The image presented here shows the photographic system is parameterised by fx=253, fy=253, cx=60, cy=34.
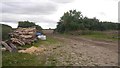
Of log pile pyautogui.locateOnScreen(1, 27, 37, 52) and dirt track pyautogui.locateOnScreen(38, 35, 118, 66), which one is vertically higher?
log pile pyautogui.locateOnScreen(1, 27, 37, 52)

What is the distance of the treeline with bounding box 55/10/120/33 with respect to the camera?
5266 centimetres

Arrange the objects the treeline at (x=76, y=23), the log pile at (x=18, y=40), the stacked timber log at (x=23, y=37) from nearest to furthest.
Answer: the log pile at (x=18, y=40) < the stacked timber log at (x=23, y=37) < the treeline at (x=76, y=23)

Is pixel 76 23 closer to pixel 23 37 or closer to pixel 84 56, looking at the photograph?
pixel 23 37

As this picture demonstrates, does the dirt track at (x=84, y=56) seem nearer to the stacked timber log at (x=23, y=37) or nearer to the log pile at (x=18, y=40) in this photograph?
the log pile at (x=18, y=40)

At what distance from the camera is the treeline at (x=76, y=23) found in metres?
52.7

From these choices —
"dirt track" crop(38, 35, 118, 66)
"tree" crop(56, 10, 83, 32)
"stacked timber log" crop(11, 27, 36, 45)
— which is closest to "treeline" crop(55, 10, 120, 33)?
"tree" crop(56, 10, 83, 32)

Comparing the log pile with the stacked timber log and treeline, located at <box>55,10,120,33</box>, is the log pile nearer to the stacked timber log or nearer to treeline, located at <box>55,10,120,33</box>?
the stacked timber log

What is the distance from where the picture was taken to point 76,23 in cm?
5284

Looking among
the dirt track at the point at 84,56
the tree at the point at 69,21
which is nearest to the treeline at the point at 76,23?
the tree at the point at 69,21

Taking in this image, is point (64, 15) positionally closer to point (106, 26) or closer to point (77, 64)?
point (106, 26)

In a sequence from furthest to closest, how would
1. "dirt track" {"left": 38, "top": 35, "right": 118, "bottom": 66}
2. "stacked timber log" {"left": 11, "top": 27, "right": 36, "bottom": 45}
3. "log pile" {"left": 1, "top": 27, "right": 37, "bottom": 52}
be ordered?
"stacked timber log" {"left": 11, "top": 27, "right": 36, "bottom": 45}
"log pile" {"left": 1, "top": 27, "right": 37, "bottom": 52}
"dirt track" {"left": 38, "top": 35, "right": 118, "bottom": 66}

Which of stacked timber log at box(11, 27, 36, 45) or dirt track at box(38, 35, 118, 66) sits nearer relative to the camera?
dirt track at box(38, 35, 118, 66)

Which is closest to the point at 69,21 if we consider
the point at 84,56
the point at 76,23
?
the point at 76,23

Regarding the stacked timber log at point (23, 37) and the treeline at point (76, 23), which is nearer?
the stacked timber log at point (23, 37)
